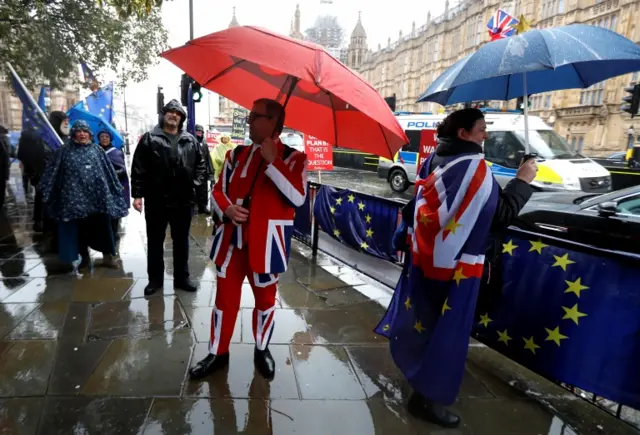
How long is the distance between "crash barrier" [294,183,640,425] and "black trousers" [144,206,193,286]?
2913 mm

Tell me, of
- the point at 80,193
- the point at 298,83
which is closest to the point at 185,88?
the point at 80,193

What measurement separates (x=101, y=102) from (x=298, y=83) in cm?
647

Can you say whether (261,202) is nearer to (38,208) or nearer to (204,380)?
(204,380)

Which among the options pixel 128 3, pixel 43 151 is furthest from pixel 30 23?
pixel 128 3

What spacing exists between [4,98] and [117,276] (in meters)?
26.3

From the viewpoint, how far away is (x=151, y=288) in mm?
4242

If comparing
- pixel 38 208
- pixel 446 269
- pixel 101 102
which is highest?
pixel 101 102

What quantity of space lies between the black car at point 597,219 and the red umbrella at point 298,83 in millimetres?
2311

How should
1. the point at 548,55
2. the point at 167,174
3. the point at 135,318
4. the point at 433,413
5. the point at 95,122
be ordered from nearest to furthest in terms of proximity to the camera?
1. the point at 548,55
2. the point at 433,413
3. the point at 135,318
4. the point at 167,174
5. the point at 95,122

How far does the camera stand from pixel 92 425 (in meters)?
2.29

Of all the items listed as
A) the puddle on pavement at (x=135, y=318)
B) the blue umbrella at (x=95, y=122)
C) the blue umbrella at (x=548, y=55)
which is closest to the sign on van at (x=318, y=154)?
the blue umbrella at (x=95, y=122)

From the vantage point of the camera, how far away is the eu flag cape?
222 centimetres

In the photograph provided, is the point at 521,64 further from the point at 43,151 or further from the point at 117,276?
the point at 43,151

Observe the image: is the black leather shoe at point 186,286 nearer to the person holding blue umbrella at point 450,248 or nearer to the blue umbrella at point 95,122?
the person holding blue umbrella at point 450,248
